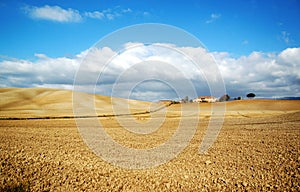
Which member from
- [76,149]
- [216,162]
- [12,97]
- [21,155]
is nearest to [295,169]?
[216,162]

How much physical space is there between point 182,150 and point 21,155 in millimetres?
8730

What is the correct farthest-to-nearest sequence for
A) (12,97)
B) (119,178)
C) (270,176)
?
(12,97)
(119,178)
(270,176)

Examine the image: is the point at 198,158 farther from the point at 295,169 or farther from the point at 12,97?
the point at 12,97

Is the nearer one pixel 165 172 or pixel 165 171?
pixel 165 172

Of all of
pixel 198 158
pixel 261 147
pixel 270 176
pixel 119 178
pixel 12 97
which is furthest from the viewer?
pixel 12 97

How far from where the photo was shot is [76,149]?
1473 cm

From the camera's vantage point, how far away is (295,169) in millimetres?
9742

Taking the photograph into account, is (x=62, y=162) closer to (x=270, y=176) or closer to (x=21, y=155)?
(x=21, y=155)

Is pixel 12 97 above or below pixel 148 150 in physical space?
above

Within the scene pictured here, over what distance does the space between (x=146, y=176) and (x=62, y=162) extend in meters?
4.36

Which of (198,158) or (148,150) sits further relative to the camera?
(148,150)

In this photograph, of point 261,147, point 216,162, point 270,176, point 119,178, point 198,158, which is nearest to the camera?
point 270,176

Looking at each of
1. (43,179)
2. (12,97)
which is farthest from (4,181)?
(12,97)

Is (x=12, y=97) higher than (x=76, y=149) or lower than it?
higher
